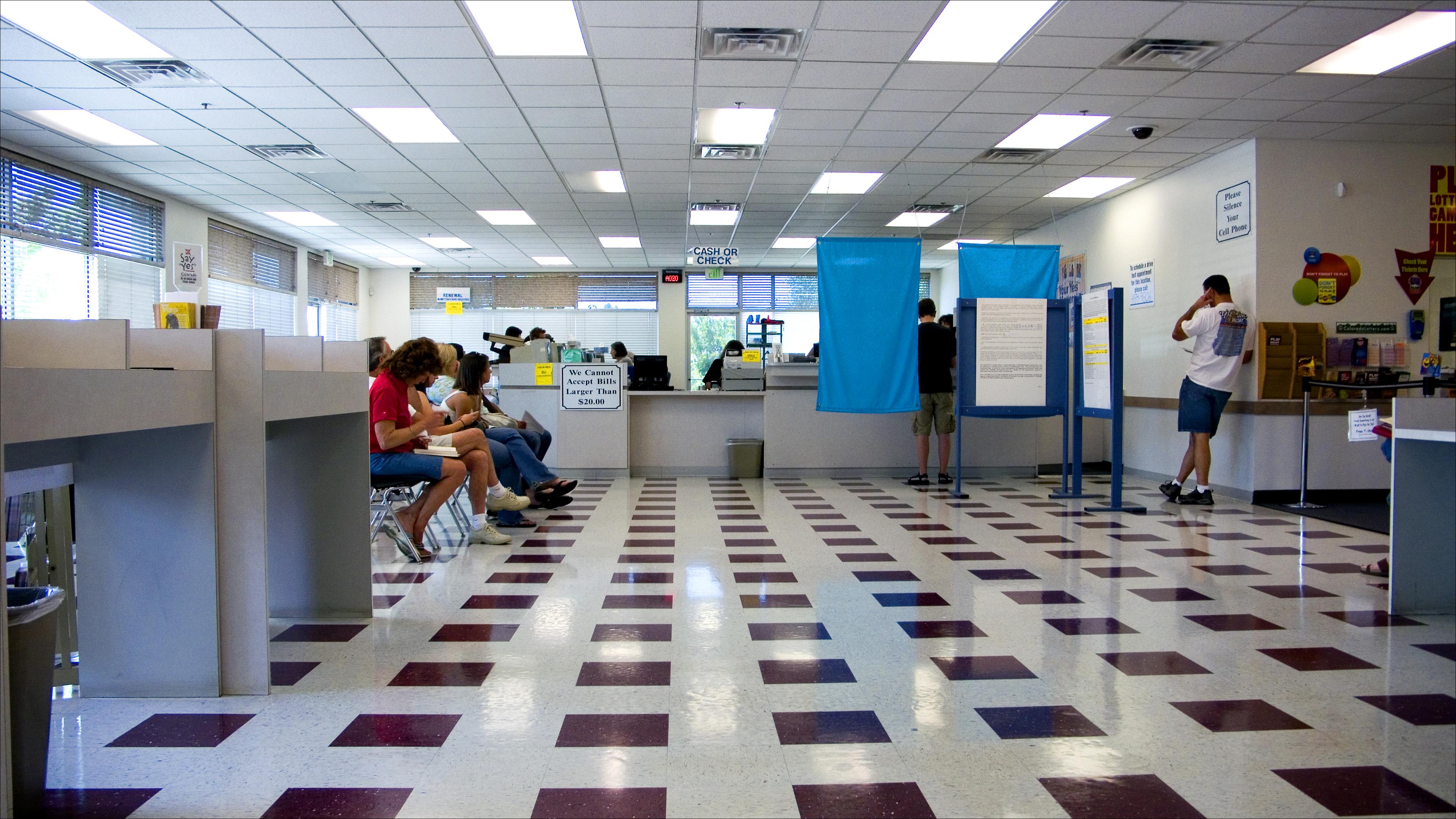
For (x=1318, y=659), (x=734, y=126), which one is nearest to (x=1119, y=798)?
(x=1318, y=659)

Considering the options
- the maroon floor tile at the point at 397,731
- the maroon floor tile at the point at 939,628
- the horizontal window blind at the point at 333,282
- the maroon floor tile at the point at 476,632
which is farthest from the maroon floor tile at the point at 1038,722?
the horizontal window blind at the point at 333,282

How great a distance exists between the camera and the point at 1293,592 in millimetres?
3557

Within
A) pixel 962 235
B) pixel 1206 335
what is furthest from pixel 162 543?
pixel 962 235

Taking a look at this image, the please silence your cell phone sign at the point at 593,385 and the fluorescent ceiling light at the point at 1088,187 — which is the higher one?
the fluorescent ceiling light at the point at 1088,187

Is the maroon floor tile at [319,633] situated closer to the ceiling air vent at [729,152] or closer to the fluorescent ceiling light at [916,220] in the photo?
the ceiling air vent at [729,152]

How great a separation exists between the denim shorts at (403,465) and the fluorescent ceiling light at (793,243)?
27.0 ft

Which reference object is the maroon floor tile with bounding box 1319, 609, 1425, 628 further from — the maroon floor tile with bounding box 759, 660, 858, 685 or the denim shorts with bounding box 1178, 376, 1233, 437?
the denim shorts with bounding box 1178, 376, 1233, 437

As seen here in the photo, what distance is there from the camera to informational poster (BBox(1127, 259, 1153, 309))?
8.06m

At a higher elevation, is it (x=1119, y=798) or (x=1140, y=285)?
(x=1140, y=285)

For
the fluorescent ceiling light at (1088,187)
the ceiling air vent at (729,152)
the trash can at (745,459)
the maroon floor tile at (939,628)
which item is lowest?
the maroon floor tile at (939,628)

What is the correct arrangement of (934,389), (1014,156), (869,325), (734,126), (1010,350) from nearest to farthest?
(1010,350) → (734,126) → (869,325) → (1014,156) → (934,389)

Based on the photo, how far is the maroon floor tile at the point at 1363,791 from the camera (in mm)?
1718

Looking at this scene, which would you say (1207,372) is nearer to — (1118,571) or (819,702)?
(1118,571)

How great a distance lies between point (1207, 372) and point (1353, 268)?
166 cm
